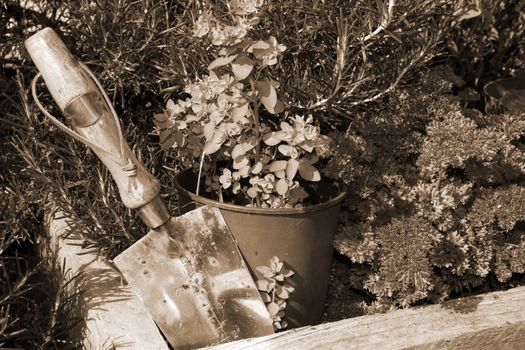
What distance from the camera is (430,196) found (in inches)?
78.4

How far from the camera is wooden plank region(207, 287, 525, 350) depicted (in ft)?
5.81

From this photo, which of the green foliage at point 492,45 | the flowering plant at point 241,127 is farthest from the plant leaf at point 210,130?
the green foliage at point 492,45

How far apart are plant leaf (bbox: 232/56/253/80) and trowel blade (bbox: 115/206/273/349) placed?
15.6 inches

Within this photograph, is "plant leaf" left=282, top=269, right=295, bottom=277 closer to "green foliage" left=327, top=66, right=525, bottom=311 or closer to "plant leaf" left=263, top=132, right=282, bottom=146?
"green foliage" left=327, top=66, right=525, bottom=311

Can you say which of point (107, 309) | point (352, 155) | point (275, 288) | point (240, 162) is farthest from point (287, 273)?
point (107, 309)

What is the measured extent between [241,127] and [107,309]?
66 cm

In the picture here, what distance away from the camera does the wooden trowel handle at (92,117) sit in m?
1.68

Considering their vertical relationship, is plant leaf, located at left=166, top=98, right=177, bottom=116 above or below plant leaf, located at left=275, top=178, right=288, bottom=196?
above

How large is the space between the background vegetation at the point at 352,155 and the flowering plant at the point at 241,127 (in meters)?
0.21

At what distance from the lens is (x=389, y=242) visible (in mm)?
1926

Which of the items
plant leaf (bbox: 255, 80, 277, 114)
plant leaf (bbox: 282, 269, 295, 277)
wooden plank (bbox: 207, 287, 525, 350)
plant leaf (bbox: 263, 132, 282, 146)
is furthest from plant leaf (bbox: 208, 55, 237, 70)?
wooden plank (bbox: 207, 287, 525, 350)

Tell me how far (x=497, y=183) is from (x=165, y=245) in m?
1.11

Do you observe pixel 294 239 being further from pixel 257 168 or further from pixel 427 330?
pixel 427 330

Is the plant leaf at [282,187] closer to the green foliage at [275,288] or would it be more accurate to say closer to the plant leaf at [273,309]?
the green foliage at [275,288]
